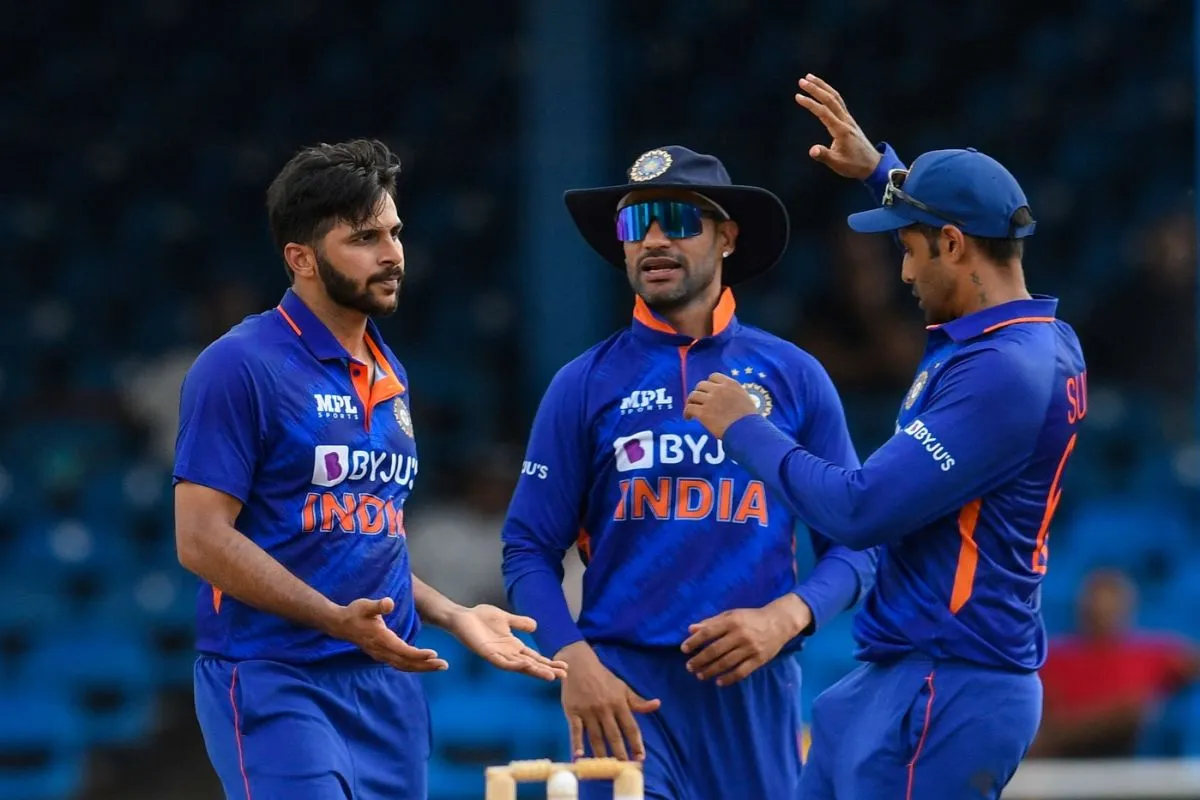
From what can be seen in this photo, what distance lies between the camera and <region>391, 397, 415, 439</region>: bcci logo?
4.58 meters

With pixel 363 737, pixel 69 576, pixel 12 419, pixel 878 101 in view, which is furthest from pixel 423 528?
pixel 363 737

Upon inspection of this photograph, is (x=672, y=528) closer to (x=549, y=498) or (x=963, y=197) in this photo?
(x=549, y=498)

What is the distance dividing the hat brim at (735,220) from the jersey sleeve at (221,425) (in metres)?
1.06

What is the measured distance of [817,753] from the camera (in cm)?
441

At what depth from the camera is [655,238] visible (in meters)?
4.86

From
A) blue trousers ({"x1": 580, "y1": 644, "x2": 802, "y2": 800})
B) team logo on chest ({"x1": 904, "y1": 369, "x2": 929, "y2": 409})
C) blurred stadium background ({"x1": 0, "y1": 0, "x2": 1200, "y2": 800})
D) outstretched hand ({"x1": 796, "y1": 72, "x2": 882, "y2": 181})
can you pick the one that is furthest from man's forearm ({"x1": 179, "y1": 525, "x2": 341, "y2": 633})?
blurred stadium background ({"x1": 0, "y1": 0, "x2": 1200, "y2": 800})

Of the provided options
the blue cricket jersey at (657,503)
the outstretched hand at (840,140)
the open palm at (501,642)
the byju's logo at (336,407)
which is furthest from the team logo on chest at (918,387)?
the byju's logo at (336,407)

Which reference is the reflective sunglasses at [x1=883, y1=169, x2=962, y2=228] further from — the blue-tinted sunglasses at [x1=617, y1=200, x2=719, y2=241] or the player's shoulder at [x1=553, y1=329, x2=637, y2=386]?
the player's shoulder at [x1=553, y1=329, x2=637, y2=386]

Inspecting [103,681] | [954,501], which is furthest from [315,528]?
[103,681]

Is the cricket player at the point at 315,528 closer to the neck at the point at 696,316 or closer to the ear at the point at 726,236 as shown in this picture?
the neck at the point at 696,316

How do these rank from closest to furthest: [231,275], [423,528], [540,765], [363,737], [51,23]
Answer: [540,765] → [363,737] → [423,528] → [231,275] → [51,23]

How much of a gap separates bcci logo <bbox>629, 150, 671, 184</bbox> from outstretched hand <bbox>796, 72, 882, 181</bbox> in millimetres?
368

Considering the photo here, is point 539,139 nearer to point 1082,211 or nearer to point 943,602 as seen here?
point 1082,211

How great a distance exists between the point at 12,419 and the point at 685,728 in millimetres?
7867
